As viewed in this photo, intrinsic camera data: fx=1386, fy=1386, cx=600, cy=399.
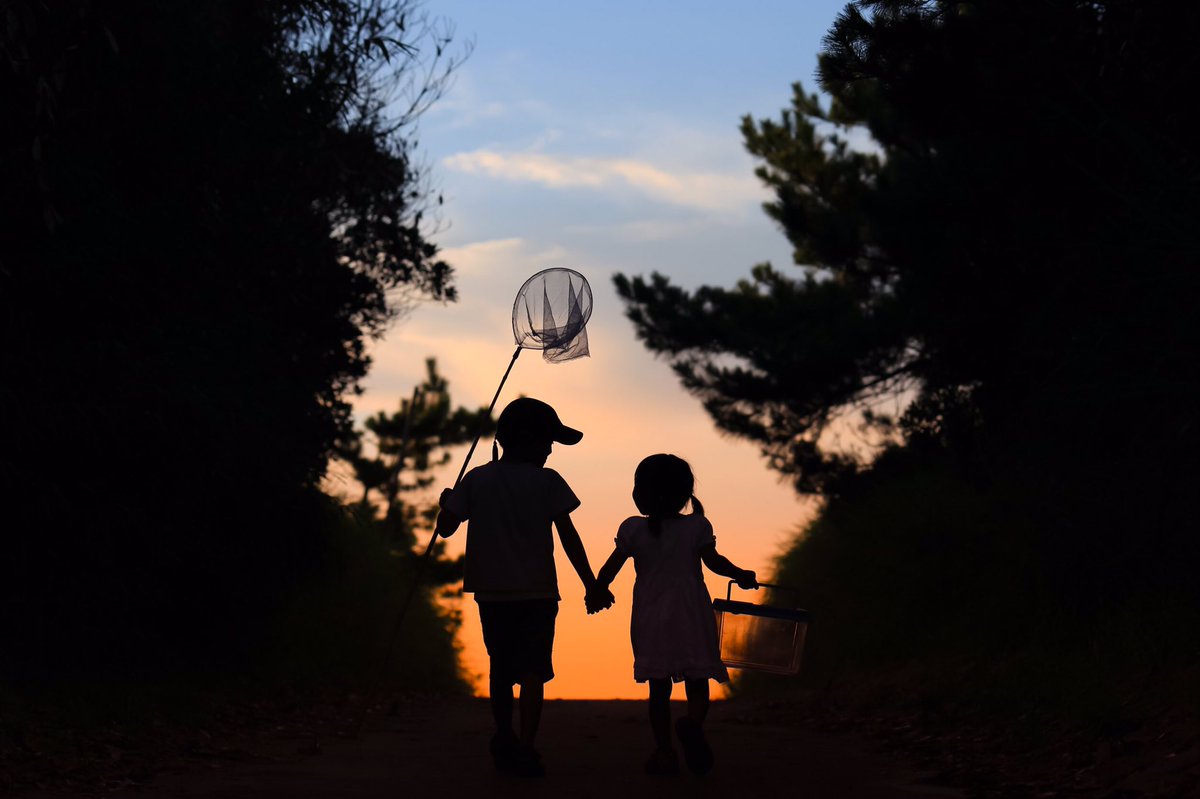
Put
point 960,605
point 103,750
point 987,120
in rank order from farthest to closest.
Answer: point 960,605, point 987,120, point 103,750

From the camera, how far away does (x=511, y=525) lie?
7.32 metres

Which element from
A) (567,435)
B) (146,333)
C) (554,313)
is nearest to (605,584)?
(567,435)

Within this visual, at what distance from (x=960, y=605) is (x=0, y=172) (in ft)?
33.2

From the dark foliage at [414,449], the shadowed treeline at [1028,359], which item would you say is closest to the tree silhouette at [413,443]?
the dark foliage at [414,449]

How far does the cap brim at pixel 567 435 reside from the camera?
7.68m

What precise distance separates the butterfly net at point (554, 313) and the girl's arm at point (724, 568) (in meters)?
1.58

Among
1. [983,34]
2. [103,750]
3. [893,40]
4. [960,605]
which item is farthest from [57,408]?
[960,605]

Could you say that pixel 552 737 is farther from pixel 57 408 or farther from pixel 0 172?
pixel 0 172

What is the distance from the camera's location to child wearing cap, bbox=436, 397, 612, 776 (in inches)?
287

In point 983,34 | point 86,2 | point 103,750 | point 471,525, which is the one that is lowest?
point 103,750

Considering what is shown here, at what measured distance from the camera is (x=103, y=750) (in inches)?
326

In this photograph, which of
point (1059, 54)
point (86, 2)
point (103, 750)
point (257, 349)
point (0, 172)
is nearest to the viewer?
point (103, 750)

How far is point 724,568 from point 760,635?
426mm

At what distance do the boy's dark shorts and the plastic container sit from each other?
0.99 m
